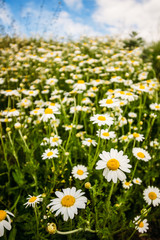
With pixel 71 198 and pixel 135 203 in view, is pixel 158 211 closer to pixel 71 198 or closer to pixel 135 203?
pixel 135 203

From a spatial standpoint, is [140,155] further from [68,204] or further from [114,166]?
[68,204]

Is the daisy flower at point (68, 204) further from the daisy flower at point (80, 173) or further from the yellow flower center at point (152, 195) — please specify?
the yellow flower center at point (152, 195)

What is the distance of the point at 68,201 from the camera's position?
977mm

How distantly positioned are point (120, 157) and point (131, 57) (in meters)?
3.91

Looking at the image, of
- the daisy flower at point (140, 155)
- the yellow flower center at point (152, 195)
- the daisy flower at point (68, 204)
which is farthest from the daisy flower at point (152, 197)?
the daisy flower at point (68, 204)

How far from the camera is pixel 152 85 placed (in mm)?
2633

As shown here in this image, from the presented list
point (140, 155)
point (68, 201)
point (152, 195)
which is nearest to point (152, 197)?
point (152, 195)

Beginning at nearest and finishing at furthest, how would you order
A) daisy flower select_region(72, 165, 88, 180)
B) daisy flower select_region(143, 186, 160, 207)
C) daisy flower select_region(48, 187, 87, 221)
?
1. daisy flower select_region(48, 187, 87, 221)
2. daisy flower select_region(143, 186, 160, 207)
3. daisy flower select_region(72, 165, 88, 180)

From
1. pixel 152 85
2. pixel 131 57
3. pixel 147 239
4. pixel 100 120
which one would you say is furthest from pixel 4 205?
pixel 131 57

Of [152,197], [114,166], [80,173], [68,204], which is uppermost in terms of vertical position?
[114,166]

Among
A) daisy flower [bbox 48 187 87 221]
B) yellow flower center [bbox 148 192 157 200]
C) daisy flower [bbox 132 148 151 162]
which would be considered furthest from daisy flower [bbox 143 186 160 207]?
daisy flower [bbox 48 187 87 221]

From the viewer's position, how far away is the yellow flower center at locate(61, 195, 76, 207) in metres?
0.97

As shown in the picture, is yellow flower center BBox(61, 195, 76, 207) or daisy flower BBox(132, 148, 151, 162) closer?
yellow flower center BBox(61, 195, 76, 207)

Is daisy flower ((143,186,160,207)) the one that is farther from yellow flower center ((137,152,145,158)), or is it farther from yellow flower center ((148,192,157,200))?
yellow flower center ((137,152,145,158))
